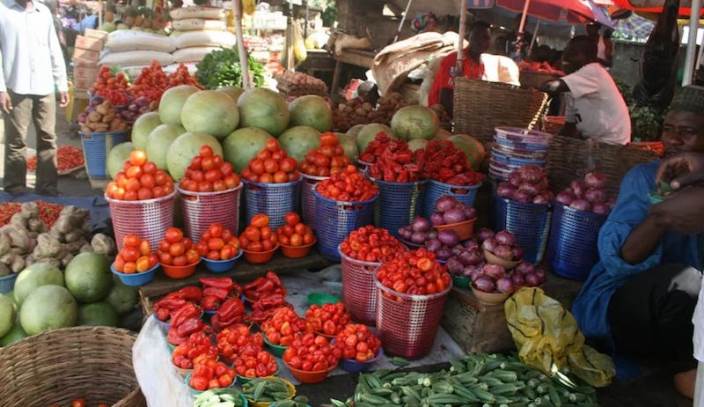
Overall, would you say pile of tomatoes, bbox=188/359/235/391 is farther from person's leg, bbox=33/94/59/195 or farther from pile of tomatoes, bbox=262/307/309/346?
person's leg, bbox=33/94/59/195

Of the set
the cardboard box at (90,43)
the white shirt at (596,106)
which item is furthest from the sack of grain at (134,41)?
the white shirt at (596,106)

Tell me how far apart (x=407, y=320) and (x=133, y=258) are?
1.48 meters

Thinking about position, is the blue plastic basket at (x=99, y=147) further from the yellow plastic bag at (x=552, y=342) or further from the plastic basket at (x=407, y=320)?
the yellow plastic bag at (x=552, y=342)

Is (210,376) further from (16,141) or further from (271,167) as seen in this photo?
(16,141)

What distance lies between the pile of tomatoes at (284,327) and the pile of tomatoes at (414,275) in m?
0.44

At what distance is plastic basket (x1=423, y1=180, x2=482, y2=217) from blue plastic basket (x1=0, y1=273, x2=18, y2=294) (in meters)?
2.88

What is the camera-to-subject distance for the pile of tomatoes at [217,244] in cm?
312

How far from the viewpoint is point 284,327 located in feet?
8.53

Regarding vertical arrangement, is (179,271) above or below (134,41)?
below

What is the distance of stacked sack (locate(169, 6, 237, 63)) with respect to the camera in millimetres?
9617

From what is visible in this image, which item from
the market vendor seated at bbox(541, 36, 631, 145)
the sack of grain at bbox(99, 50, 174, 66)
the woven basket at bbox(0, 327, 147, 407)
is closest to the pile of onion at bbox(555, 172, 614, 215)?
the market vendor seated at bbox(541, 36, 631, 145)

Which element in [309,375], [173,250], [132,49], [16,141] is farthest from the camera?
[132,49]

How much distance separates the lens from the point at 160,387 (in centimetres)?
264

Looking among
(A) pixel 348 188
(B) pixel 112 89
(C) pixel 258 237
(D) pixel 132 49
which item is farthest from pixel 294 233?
(D) pixel 132 49
